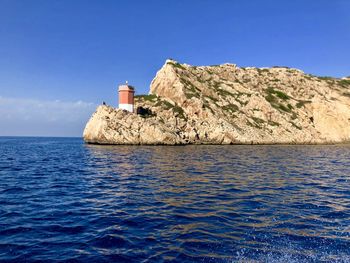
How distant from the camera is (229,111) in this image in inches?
4279

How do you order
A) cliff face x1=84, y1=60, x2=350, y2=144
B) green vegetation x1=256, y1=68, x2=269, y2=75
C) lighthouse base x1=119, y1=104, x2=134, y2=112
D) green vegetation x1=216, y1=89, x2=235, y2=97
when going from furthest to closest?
green vegetation x1=256, y1=68, x2=269, y2=75
green vegetation x1=216, y1=89, x2=235, y2=97
lighthouse base x1=119, y1=104, x2=134, y2=112
cliff face x1=84, y1=60, x2=350, y2=144

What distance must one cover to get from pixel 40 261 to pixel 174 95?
100952 mm

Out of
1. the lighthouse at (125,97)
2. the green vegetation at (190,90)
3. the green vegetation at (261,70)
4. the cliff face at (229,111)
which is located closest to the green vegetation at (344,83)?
the cliff face at (229,111)

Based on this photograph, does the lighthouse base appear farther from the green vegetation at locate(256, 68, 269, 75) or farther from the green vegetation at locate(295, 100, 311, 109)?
the green vegetation at locate(256, 68, 269, 75)

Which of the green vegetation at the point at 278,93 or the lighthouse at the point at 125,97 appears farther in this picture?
the green vegetation at the point at 278,93

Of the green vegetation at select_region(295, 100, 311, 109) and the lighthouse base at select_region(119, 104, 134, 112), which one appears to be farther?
the green vegetation at select_region(295, 100, 311, 109)

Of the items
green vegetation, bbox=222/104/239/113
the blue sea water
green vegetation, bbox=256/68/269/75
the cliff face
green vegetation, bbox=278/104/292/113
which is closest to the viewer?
the blue sea water

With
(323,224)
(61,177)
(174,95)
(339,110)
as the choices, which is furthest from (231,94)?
(323,224)

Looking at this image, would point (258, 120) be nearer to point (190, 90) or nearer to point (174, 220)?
point (190, 90)

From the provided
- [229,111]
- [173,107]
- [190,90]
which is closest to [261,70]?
[229,111]

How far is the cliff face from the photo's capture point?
87.9 meters

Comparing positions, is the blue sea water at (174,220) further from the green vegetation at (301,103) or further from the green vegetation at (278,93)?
the green vegetation at (278,93)

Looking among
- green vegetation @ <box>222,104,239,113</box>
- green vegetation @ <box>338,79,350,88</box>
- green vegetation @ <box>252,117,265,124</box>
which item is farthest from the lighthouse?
green vegetation @ <box>338,79,350,88</box>

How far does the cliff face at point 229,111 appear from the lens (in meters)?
87.9
